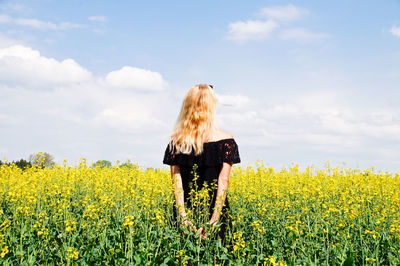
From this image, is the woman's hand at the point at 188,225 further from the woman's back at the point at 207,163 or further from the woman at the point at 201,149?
the woman's back at the point at 207,163

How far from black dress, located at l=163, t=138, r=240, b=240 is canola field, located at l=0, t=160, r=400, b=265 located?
0.22m

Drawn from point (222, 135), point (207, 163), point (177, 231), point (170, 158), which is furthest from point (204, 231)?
point (222, 135)

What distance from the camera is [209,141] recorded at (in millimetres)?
3713

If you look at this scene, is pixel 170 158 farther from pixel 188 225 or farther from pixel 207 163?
pixel 188 225

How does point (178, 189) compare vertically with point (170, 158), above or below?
Answer: below

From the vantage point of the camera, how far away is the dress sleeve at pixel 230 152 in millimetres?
3592

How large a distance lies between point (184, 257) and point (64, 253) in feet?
4.11

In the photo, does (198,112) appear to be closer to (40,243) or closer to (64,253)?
(64,253)

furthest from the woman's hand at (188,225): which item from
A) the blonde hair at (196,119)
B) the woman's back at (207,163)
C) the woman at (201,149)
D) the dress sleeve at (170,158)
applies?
the blonde hair at (196,119)

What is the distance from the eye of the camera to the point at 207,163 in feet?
12.3

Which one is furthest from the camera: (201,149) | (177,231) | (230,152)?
(177,231)

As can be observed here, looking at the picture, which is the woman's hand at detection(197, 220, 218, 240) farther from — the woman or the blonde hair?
the blonde hair

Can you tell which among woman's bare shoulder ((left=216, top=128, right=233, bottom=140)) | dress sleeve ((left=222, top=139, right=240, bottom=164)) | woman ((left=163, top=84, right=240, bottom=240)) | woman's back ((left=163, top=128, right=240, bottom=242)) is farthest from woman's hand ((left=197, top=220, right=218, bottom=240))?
woman's bare shoulder ((left=216, top=128, right=233, bottom=140))

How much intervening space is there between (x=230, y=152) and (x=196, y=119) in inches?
18.6
